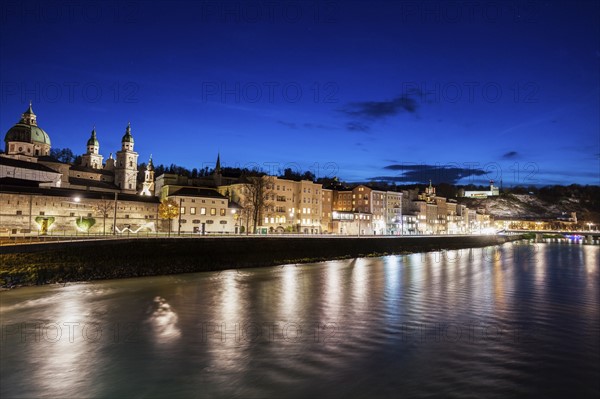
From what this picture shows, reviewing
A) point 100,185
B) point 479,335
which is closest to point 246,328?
point 479,335

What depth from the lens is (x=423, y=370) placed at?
→ 50.1ft

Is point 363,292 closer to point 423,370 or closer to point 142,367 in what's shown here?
point 423,370

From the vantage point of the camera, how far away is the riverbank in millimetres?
32188

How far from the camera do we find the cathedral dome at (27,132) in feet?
302

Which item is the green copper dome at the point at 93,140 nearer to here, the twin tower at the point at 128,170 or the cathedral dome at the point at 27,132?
the twin tower at the point at 128,170

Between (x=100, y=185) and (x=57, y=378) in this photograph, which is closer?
(x=57, y=378)

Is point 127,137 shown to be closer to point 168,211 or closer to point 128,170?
point 128,170

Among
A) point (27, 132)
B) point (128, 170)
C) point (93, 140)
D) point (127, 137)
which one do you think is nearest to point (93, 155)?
point (93, 140)

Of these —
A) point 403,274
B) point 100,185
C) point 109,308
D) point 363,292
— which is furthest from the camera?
point 100,185

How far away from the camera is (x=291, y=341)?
1856 centimetres

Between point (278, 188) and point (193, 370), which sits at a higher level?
point (278, 188)

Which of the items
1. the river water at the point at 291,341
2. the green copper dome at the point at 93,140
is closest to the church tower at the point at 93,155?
the green copper dome at the point at 93,140

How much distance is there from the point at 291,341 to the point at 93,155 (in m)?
120

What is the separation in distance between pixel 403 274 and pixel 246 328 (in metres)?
27.9
